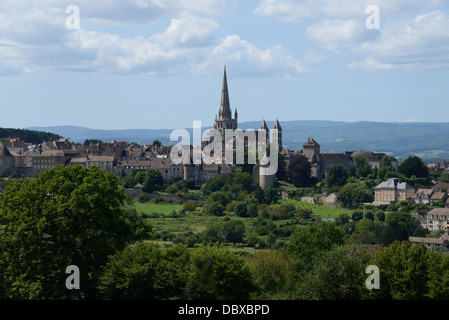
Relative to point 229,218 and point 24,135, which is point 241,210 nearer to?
point 229,218

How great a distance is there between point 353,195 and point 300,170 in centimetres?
1059

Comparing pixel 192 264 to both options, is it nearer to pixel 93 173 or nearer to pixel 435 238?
pixel 93 173

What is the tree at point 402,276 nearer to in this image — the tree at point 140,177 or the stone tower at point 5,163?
the tree at point 140,177

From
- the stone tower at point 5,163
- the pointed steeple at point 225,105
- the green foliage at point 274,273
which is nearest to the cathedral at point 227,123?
the pointed steeple at point 225,105

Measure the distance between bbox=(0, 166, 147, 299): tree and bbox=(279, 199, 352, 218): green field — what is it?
41.0 metres

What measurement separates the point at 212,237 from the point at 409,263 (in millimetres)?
31698

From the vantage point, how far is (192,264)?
25.0 meters

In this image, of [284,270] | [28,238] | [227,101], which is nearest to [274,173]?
[227,101]

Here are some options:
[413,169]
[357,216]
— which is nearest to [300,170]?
[413,169]

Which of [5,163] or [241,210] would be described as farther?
[5,163]

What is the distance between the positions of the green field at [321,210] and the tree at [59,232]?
40992 mm

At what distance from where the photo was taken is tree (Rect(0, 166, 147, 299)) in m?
25.1

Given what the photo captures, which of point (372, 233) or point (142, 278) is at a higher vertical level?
point (142, 278)

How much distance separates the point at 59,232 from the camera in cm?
2620
